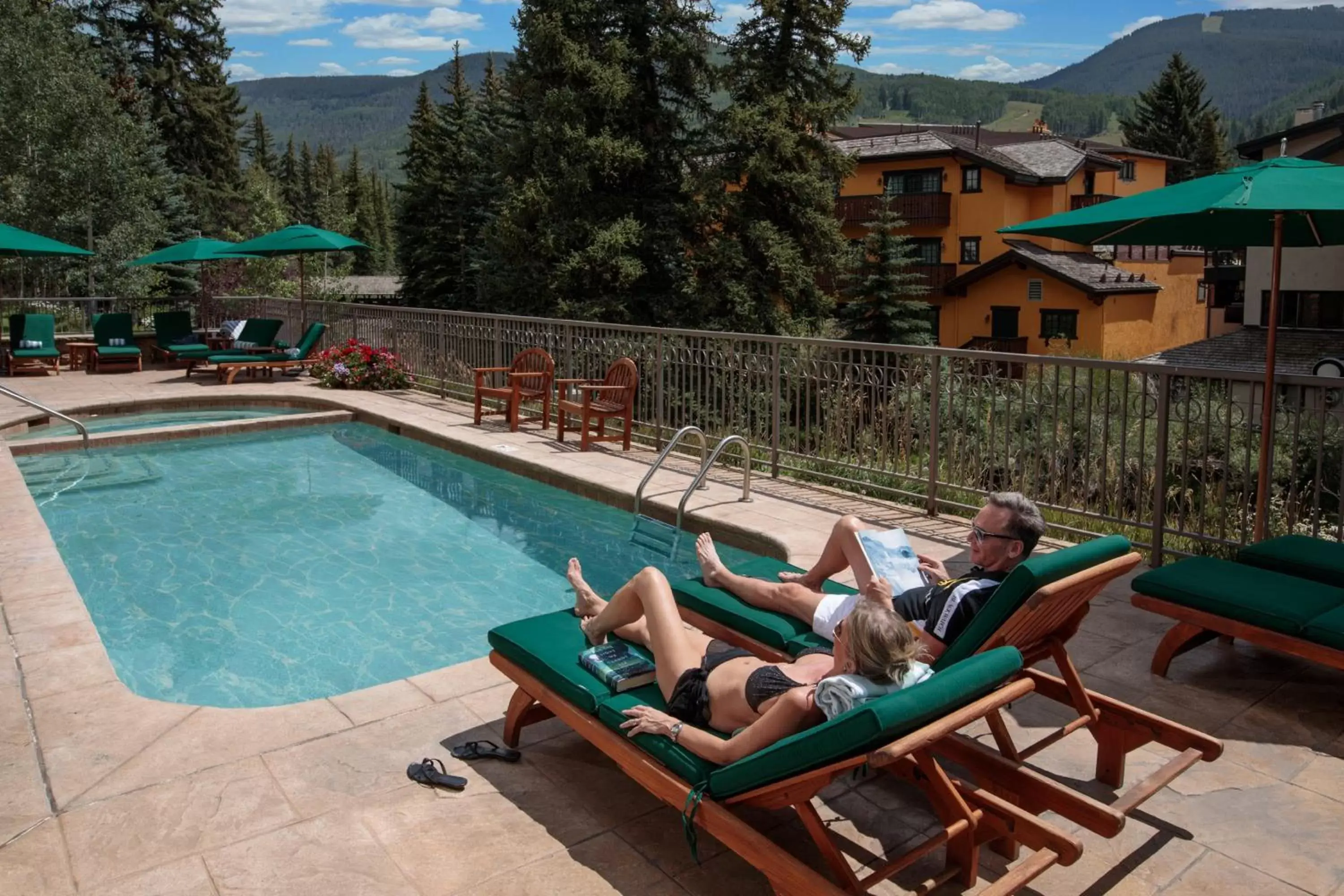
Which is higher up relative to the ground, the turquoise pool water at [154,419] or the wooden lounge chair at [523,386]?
the wooden lounge chair at [523,386]

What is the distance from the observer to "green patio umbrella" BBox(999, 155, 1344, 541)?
15.7 ft

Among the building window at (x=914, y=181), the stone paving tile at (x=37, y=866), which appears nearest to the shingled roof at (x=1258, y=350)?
the building window at (x=914, y=181)

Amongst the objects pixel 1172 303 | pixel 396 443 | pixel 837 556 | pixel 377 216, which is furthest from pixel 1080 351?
pixel 377 216

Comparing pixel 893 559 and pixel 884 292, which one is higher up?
pixel 884 292

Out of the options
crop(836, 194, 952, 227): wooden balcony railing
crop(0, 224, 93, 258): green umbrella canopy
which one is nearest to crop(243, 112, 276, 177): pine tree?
crop(836, 194, 952, 227): wooden balcony railing

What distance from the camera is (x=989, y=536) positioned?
12.4 ft

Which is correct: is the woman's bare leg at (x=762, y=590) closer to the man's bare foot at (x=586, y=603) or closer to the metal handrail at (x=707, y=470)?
the man's bare foot at (x=586, y=603)

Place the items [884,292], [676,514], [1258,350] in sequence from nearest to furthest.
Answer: [676,514], [1258,350], [884,292]

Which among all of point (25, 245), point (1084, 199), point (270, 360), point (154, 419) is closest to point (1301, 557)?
point (154, 419)

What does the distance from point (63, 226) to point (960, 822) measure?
2787cm

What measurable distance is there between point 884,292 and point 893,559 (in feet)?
102

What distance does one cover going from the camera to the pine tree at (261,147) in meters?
71.4

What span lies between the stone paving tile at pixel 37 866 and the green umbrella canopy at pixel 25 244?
1450 cm

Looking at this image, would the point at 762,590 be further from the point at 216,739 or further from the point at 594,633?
the point at 216,739
